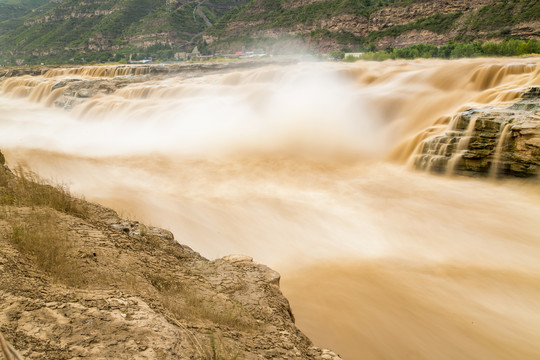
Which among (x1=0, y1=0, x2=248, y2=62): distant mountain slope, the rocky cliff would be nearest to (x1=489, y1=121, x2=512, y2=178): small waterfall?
the rocky cliff

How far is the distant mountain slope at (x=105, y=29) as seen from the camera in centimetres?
7175

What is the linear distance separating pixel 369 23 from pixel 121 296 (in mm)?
67072

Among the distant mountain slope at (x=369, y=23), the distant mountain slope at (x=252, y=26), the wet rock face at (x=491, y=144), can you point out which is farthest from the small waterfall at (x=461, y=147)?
the distant mountain slope at (x=369, y=23)

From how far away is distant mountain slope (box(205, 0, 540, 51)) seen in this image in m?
40.1

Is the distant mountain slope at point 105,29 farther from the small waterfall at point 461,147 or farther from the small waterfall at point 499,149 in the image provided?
the small waterfall at point 499,149

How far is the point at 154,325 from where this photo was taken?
5.68 feet

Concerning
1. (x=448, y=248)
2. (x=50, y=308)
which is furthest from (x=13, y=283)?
(x=448, y=248)

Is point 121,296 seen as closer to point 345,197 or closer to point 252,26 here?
point 345,197

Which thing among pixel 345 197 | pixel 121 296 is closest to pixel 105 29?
pixel 345 197

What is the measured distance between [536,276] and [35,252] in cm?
610

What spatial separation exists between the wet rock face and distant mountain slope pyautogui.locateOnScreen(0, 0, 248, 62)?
7172 centimetres

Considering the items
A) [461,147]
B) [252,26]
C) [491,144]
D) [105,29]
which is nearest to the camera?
[491,144]

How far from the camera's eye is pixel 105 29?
74.8m

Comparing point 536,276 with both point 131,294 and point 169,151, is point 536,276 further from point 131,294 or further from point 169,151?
point 169,151
